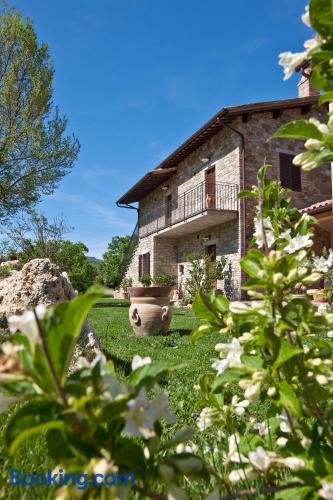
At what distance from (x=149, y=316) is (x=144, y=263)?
1369 centimetres

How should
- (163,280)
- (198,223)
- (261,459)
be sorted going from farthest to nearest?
1. (163,280)
2. (198,223)
3. (261,459)

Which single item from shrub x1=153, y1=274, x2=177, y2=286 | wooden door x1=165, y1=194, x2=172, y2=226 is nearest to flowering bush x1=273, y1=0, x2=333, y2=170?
shrub x1=153, y1=274, x2=177, y2=286

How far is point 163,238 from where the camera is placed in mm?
18844

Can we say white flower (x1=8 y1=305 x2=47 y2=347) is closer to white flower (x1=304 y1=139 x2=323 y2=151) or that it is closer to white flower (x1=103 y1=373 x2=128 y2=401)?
white flower (x1=103 y1=373 x2=128 y2=401)

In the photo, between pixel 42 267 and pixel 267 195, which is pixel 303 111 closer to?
pixel 42 267

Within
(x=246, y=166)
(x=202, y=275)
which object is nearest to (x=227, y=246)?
(x=202, y=275)

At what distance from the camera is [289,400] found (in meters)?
0.77

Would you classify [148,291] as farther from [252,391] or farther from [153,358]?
[252,391]

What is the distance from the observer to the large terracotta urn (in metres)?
6.88

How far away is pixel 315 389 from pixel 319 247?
11906mm

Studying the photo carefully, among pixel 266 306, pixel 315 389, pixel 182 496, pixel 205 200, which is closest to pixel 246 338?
pixel 266 306

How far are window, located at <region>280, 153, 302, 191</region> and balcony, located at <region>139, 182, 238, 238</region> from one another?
1716 millimetres

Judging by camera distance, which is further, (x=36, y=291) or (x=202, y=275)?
(x=202, y=275)

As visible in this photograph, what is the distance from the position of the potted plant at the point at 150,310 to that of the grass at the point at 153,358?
0.78 ft
